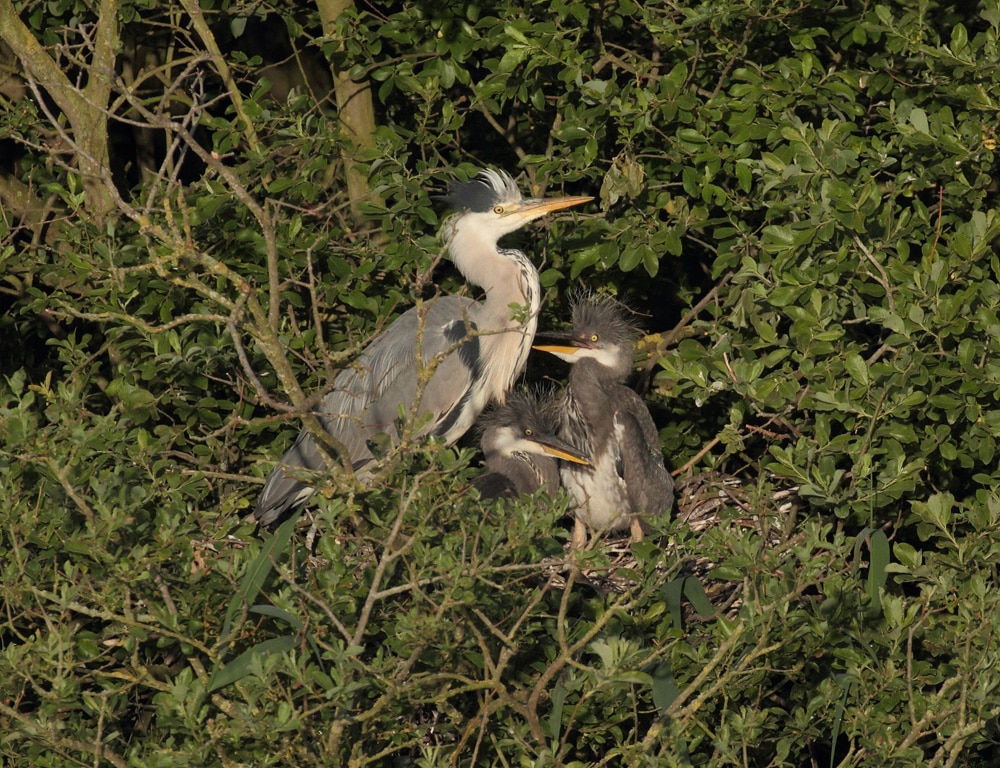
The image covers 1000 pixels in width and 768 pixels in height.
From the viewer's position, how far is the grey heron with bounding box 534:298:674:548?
5113 mm

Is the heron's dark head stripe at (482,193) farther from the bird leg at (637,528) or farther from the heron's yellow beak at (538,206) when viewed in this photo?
the bird leg at (637,528)

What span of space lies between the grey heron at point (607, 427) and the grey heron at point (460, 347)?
9.6 inches

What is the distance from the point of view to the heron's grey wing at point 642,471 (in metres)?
5.05

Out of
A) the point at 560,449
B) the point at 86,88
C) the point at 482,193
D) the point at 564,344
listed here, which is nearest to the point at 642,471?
the point at 560,449

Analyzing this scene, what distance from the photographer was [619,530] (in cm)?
555

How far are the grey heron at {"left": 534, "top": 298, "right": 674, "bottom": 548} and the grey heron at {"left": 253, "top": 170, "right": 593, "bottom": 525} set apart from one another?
9.6 inches

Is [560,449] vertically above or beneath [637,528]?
above

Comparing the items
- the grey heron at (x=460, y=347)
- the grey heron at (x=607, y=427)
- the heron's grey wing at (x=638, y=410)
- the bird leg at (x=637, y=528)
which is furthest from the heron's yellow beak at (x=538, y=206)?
the bird leg at (x=637, y=528)

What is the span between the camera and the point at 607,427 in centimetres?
524

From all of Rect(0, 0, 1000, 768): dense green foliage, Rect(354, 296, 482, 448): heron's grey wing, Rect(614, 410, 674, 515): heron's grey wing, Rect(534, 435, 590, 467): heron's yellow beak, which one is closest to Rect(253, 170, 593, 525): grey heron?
Rect(354, 296, 482, 448): heron's grey wing

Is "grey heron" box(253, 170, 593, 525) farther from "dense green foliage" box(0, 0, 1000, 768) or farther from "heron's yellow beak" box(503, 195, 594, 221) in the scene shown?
"dense green foliage" box(0, 0, 1000, 768)

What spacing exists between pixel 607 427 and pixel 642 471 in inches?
10.0

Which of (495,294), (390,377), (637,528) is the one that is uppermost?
(495,294)

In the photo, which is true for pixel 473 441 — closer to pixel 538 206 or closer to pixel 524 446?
pixel 524 446
